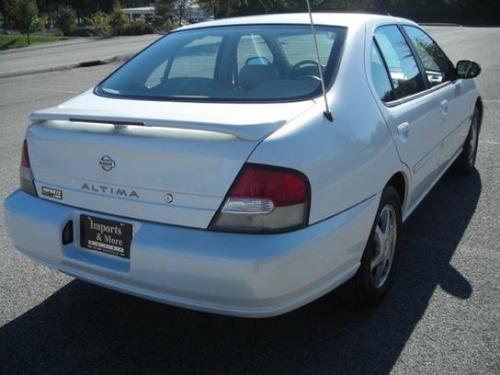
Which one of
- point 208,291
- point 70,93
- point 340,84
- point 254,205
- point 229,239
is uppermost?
point 340,84

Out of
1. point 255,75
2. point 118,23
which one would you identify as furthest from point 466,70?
point 118,23

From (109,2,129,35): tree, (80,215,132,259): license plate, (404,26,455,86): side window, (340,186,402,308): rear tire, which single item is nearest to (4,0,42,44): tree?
(109,2,129,35): tree

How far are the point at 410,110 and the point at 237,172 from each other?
158 centimetres

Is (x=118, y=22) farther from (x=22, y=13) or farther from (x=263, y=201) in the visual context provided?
(x=263, y=201)

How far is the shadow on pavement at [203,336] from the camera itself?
2.69 metres

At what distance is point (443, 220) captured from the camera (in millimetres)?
4512

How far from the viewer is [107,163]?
8.49 ft

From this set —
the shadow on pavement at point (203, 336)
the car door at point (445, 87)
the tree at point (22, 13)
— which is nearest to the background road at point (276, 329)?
the shadow on pavement at point (203, 336)

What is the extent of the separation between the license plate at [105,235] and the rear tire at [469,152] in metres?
3.91

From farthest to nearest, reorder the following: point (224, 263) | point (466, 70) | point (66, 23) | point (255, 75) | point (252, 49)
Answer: point (66, 23), point (466, 70), point (252, 49), point (255, 75), point (224, 263)

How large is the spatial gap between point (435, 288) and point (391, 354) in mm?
824

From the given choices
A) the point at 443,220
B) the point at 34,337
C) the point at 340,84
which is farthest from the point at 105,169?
the point at 443,220

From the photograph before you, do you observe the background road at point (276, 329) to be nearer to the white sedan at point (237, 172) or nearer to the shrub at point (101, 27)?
the white sedan at point (237, 172)

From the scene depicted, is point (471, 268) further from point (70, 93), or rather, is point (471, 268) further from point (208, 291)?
point (70, 93)
